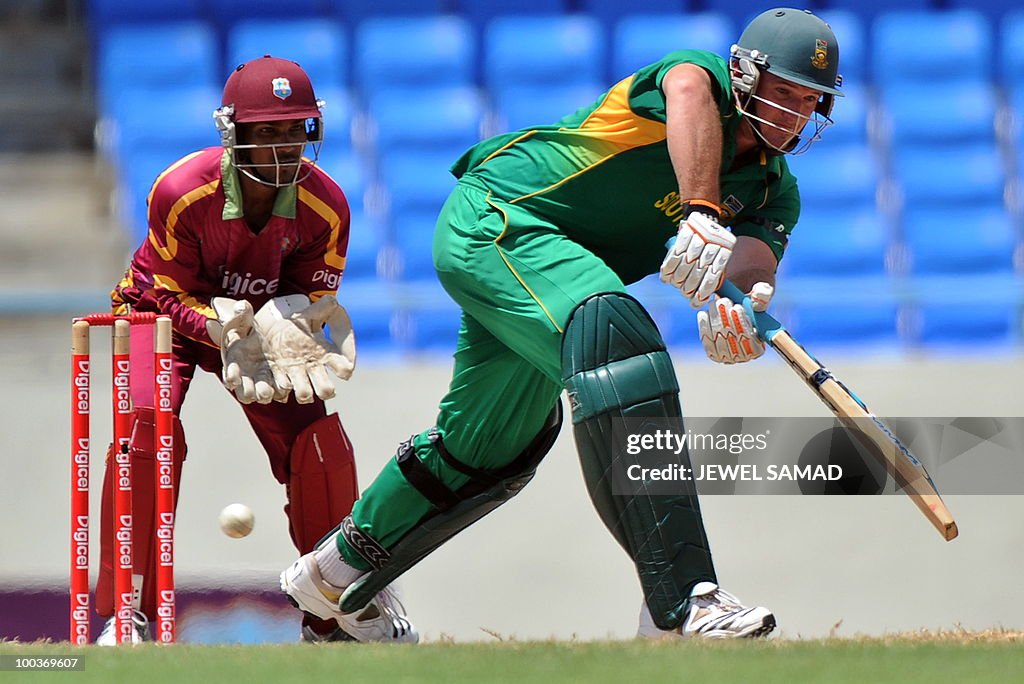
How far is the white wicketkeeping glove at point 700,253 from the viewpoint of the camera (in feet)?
10.6

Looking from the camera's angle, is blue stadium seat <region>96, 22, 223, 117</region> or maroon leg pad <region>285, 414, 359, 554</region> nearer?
maroon leg pad <region>285, 414, 359, 554</region>

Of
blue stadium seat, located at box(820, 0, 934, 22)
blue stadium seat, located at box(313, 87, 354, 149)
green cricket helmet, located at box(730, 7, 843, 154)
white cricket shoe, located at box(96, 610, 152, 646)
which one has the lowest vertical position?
white cricket shoe, located at box(96, 610, 152, 646)

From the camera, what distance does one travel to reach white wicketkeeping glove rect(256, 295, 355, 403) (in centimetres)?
408

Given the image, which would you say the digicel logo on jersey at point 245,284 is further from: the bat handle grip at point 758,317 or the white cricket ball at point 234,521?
the bat handle grip at point 758,317

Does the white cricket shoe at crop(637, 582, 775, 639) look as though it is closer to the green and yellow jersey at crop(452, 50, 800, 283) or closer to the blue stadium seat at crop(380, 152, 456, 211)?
the green and yellow jersey at crop(452, 50, 800, 283)

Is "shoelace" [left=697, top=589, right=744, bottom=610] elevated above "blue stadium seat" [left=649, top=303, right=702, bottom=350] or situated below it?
above

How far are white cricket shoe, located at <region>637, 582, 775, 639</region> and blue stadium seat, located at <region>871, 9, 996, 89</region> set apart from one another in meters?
6.21

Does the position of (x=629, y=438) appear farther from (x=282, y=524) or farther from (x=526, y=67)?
(x=526, y=67)

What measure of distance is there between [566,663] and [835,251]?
5558 millimetres

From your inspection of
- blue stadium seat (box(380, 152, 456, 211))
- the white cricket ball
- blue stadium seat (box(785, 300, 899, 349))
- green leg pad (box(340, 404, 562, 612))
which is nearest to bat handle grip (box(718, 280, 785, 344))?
green leg pad (box(340, 404, 562, 612))

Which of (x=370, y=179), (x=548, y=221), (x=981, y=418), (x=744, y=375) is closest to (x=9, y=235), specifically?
(x=370, y=179)

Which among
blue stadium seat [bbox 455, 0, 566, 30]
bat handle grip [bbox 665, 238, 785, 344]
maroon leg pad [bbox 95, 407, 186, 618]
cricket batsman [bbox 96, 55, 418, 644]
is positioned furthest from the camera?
blue stadium seat [bbox 455, 0, 566, 30]

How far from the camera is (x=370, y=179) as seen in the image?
8.45 meters

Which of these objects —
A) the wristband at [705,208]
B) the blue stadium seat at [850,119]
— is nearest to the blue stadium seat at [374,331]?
the blue stadium seat at [850,119]
